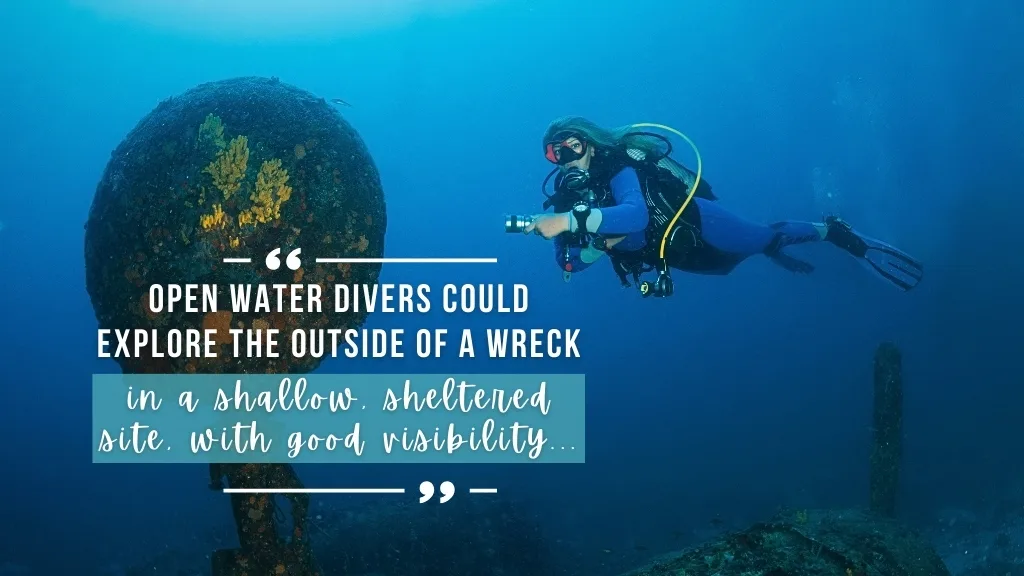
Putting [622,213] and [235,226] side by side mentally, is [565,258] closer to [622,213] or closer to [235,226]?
[622,213]

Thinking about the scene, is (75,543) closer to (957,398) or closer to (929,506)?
(929,506)

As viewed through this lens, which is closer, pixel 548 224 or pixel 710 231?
pixel 548 224

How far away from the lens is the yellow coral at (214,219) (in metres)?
3.77

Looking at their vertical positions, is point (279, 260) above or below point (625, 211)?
below

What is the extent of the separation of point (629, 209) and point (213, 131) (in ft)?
10.6

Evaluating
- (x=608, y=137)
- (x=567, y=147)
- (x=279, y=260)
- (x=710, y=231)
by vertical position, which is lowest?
(x=279, y=260)

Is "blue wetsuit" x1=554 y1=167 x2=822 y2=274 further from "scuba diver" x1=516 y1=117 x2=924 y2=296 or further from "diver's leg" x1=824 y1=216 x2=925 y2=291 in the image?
"diver's leg" x1=824 y1=216 x2=925 y2=291

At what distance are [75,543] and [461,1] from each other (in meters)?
60.9

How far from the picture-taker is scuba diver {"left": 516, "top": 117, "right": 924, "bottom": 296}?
190 inches

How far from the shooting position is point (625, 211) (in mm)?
4820

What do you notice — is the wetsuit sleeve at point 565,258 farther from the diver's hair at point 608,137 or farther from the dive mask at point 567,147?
the diver's hair at point 608,137

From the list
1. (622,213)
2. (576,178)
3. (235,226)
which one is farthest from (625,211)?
(235,226)

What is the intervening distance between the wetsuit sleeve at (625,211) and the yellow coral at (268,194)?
2422 millimetres

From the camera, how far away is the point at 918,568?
4.19m
